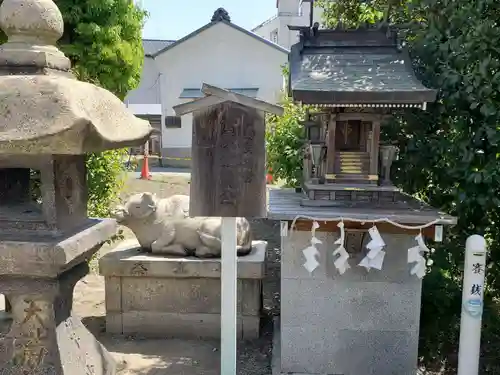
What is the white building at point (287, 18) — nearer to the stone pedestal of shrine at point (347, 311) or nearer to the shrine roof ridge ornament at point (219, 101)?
the stone pedestal of shrine at point (347, 311)

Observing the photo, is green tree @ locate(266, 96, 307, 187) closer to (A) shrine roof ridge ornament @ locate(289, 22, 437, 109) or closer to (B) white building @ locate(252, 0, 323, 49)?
(A) shrine roof ridge ornament @ locate(289, 22, 437, 109)

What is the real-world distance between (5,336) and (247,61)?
2093cm

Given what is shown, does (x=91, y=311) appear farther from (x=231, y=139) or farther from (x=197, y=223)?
(x=231, y=139)

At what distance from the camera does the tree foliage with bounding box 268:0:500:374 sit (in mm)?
4773

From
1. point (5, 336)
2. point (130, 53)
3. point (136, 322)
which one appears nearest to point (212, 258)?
point (136, 322)

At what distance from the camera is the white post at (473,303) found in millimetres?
4152

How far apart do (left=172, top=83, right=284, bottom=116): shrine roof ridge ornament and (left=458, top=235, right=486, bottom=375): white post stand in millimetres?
2153

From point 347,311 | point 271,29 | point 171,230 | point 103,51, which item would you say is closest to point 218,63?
point 271,29

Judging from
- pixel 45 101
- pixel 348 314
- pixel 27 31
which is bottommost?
pixel 348 314

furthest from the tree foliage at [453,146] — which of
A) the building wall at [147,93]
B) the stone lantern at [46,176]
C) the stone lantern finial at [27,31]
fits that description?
the building wall at [147,93]

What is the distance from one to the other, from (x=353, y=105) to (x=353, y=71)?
2.11ft

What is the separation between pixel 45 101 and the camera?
10.8ft

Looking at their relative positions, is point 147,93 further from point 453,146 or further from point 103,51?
point 453,146

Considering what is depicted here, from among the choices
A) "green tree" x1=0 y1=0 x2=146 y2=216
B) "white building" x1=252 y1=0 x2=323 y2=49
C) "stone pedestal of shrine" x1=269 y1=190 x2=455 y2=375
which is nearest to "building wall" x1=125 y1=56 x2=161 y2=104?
"white building" x1=252 y1=0 x2=323 y2=49
